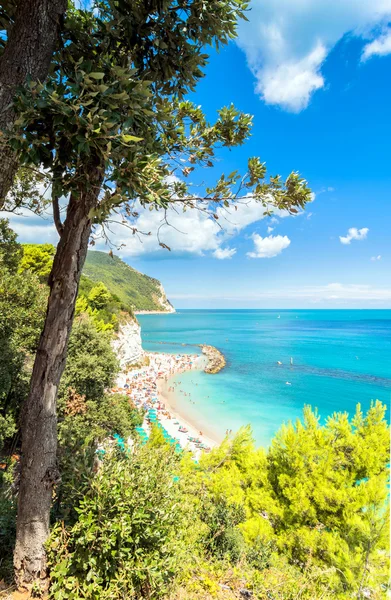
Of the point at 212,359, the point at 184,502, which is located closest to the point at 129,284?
the point at 212,359

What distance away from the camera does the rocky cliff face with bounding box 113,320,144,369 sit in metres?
32.8

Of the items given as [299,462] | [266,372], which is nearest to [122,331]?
[266,372]

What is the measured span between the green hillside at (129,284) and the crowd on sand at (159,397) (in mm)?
45378

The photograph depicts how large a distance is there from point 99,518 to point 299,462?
707 cm

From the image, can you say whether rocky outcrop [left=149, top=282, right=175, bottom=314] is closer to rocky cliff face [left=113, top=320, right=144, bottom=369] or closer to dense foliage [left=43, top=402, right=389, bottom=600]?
rocky cliff face [left=113, top=320, right=144, bottom=369]

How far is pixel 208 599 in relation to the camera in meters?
3.49

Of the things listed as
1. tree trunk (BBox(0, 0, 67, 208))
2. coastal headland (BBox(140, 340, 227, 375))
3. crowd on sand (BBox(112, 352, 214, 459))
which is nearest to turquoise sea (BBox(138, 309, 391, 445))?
coastal headland (BBox(140, 340, 227, 375))

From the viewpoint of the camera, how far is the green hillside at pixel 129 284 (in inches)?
3736

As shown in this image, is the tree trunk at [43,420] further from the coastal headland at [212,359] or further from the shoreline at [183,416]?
the coastal headland at [212,359]

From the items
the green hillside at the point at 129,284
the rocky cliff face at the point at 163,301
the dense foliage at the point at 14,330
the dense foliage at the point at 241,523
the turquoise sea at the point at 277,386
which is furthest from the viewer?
the rocky cliff face at the point at 163,301

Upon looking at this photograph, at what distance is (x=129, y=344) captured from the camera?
35.3 m

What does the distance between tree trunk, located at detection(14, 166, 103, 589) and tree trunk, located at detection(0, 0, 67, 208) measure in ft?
2.61

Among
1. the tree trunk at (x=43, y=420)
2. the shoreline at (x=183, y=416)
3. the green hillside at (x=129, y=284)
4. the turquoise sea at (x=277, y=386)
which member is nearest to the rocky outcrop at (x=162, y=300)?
the green hillside at (x=129, y=284)

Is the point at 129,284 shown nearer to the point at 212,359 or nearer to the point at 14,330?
the point at 212,359
